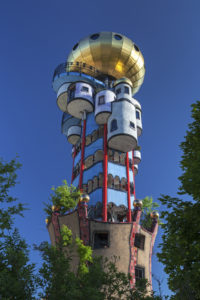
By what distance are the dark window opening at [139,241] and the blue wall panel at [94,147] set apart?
8.66 meters

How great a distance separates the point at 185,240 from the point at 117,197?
1682 centimetres

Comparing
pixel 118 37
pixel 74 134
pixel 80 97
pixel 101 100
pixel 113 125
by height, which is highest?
pixel 118 37

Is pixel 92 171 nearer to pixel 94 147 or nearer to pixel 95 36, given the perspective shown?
pixel 94 147

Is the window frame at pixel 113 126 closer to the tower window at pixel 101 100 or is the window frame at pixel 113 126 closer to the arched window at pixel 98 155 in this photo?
the arched window at pixel 98 155

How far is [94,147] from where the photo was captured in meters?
28.7

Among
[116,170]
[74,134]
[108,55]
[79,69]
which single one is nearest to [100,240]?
[116,170]

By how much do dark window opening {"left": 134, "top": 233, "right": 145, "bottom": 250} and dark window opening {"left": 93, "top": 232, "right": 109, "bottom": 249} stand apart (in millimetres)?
2513

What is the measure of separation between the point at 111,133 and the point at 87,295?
62.5 ft

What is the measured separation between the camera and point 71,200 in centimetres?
2375

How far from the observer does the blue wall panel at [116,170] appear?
89.1 ft

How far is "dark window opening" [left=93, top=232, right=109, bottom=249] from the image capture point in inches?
870

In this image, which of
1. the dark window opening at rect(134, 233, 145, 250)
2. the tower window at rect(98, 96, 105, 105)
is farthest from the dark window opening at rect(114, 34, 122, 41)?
the dark window opening at rect(134, 233, 145, 250)

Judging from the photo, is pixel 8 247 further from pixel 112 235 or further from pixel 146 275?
pixel 146 275

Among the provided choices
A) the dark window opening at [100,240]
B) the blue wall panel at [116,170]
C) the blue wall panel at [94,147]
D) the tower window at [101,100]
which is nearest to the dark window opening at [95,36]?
the tower window at [101,100]
